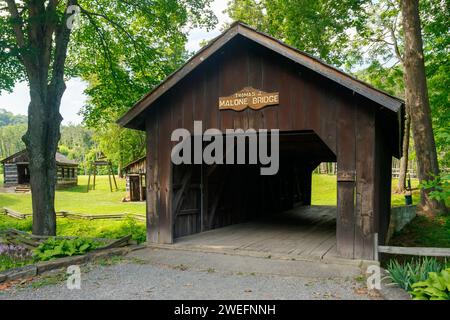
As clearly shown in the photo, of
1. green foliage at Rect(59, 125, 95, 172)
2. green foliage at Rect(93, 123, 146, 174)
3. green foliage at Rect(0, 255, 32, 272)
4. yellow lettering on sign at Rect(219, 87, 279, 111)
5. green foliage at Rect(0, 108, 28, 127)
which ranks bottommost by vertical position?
green foliage at Rect(0, 255, 32, 272)

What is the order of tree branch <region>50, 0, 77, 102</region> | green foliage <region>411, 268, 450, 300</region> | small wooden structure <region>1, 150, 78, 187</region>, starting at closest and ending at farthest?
1. green foliage <region>411, 268, 450, 300</region>
2. tree branch <region>50, 0, 77, 102</region>
3. small wooden structure <region>1, 150, 78, 187</region>

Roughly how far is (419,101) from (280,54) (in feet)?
27.2

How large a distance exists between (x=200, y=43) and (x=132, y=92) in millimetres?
16108

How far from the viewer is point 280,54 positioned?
23.0 ft

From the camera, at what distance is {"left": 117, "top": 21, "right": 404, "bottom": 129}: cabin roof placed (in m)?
6.07

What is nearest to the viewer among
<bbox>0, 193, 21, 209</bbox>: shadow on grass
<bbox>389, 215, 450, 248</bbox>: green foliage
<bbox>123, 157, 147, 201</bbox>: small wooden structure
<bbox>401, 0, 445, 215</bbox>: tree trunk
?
<bbox>389, 215, 450, 248</bbox>: green foliage

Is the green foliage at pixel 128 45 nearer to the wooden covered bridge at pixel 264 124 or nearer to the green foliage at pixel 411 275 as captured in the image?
the wooden covered bridge at pixel 264 124

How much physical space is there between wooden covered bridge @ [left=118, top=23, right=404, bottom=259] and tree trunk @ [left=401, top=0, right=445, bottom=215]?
281 cm

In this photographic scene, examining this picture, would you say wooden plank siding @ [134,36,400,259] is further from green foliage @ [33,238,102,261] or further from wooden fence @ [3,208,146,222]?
wooden fence @ [3,208,146,222]

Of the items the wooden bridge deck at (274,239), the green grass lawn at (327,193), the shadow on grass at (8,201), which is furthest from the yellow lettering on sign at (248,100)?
the shadow on grass at (8,201)

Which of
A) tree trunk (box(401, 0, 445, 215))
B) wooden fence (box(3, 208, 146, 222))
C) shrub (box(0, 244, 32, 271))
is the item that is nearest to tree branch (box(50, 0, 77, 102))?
shrub (box(0, 244, 32, 271))

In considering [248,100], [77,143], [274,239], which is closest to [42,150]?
[248,100]

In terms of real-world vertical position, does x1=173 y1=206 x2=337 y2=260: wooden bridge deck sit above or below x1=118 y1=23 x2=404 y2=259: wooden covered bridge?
below
